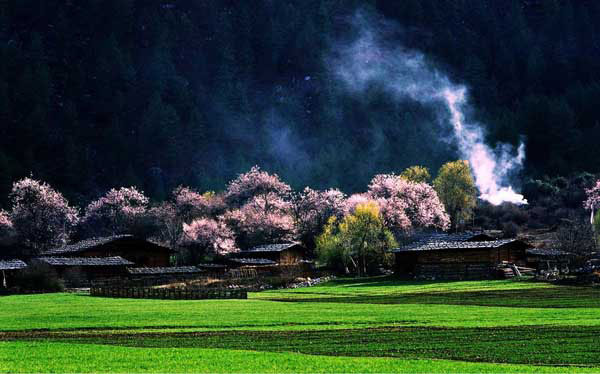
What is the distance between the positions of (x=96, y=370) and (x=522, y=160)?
580ft

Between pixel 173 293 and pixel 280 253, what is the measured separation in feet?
139

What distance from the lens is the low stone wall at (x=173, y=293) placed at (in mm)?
80000

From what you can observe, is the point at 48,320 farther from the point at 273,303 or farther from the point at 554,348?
the point at 554,348

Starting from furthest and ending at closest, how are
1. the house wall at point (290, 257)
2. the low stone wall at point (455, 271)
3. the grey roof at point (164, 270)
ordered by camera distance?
the house wall at point (290, 257), the grey roof at point (164, 270), the low stone wall at point (455, 271)

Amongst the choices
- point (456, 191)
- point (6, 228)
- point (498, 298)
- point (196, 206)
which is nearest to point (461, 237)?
point (456, 191)

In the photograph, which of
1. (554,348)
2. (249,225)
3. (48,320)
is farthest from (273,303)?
(249,225)

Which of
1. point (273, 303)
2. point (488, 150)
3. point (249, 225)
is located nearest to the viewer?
point (273, 303)

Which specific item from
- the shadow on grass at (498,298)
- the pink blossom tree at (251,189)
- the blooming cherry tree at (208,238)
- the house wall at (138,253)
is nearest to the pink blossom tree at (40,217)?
the blooming cherry tree at (208,238)

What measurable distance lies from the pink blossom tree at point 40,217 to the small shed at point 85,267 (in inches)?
1049

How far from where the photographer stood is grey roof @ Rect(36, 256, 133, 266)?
104m

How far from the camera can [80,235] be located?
500 ft

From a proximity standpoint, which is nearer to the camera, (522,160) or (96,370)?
(96,370)

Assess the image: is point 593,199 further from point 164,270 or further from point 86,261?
point 86,261

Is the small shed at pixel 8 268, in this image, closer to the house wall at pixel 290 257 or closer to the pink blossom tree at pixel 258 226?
the house wall at pixel 290 257
